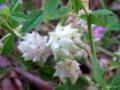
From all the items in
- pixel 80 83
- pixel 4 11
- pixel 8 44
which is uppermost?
pixel 4 11

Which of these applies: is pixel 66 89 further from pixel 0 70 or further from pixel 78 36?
pixel 0 70

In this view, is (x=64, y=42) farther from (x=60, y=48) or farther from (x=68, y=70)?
(x=68, y=70)

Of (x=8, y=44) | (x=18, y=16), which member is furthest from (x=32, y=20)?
(x=8, y=44)

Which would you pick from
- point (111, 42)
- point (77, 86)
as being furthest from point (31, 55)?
point (111, 42)

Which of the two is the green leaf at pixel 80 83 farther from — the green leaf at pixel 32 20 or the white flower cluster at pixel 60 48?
the green leaf at pixel 32 20

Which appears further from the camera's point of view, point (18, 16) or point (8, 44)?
point (8, 44)
